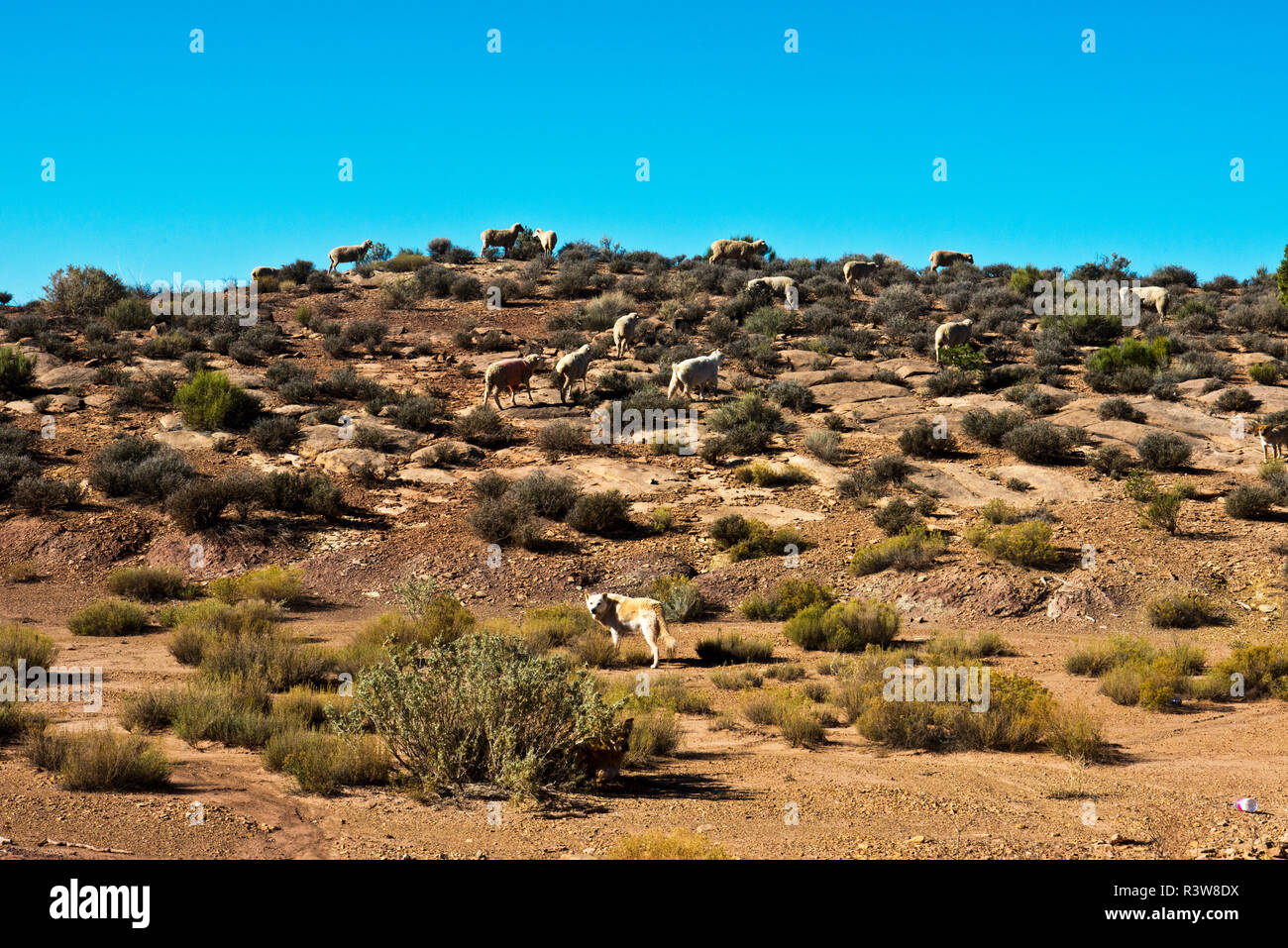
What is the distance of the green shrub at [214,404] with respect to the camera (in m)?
21.2

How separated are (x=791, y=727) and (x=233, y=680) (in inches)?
235

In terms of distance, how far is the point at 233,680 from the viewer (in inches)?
371

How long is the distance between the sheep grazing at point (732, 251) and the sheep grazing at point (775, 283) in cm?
798

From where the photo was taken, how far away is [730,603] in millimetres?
15172

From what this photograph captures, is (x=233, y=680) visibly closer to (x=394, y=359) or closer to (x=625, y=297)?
(x=394, y=359)

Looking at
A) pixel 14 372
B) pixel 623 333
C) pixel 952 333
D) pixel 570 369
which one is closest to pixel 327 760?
pixel 570 369

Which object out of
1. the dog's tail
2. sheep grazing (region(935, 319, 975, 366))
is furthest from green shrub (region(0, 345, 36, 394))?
sheep grazing (region(935, 319, 975, 366))

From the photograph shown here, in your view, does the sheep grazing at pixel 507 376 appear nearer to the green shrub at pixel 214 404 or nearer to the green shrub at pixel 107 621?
the green shrub at pixel 214 404

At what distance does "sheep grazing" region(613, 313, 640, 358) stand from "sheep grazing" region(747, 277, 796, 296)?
24.3 feet

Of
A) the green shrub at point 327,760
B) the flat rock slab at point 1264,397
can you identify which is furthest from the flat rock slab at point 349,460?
the flat rock slab at point 1264,397

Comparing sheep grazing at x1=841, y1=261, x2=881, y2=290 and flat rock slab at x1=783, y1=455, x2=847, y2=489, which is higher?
sheep grazing at x1=841, y1=261, x2=881, y2=290

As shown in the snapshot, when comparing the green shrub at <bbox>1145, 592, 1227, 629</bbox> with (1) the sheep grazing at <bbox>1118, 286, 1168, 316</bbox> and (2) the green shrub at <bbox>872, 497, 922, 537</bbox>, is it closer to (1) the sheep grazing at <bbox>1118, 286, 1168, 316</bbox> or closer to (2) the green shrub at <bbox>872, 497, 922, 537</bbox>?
(2) the green shrub at <bbox>872, 497, 922, 537</bbox>

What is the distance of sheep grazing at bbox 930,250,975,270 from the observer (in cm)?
4366
